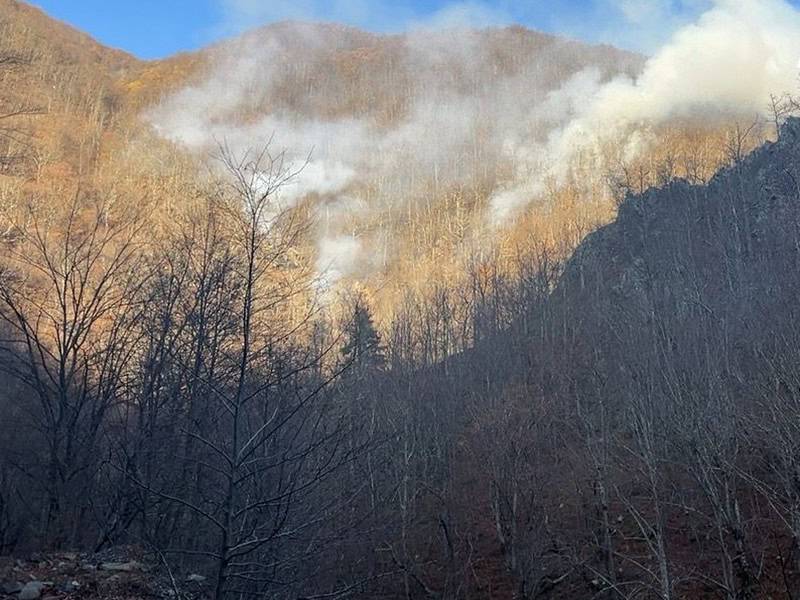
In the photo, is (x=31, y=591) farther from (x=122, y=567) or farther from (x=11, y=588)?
(x=122, y=567)

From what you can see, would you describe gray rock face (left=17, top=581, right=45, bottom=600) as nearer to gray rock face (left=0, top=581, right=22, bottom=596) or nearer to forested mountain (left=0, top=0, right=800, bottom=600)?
gray rock face (left=0, top=581, right=22, bottom=596)

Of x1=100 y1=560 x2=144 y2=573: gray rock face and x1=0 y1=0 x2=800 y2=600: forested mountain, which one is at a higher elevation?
x1=0 y1=0 x2=800 y2=600: forested mountain

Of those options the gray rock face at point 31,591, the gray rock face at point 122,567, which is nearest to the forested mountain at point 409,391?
the gray rock face at point 122,567

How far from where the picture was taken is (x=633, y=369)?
12.9m

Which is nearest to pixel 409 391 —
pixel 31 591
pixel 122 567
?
pixel 122 567

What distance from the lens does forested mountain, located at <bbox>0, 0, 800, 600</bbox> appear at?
18.2ft

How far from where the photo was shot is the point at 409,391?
21500 mm

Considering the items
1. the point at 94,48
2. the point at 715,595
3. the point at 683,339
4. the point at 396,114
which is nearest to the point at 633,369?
the point at 683,339

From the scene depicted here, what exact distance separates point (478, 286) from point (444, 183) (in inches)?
1638

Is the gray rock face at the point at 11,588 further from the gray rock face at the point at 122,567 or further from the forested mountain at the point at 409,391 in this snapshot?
the gray rock face at the point at 122,567

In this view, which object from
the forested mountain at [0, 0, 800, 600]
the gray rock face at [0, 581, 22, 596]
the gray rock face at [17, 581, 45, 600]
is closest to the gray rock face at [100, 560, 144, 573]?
the forested mountain at [0, 0, 800, 600]

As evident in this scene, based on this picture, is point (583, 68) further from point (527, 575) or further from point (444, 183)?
point (527, 575)

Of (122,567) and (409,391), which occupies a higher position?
(409,391)

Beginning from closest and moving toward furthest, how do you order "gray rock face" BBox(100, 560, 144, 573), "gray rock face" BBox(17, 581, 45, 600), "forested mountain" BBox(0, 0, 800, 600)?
"forested mountain" BBox(0, 0, 800, 600)
"gray rock face" BBox(17, 581, 45, 600)
"gray rock face" BBox(100, 560, 144, 573)
